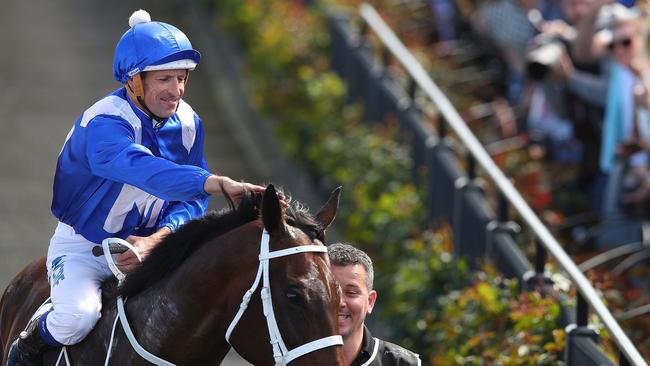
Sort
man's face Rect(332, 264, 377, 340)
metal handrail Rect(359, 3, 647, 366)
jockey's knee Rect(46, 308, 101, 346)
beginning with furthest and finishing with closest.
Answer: metal handrail Rect(359, 3, 647, 366) → jockey's knee Rect(46, 308, 101, 346) → man's face Rect(332, 264, 377, 340)

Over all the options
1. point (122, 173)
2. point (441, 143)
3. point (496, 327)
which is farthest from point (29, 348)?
point (441, 143)

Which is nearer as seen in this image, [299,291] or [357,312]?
[299,291]

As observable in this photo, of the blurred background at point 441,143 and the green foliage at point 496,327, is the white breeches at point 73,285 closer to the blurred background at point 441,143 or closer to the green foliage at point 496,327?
the blurred background at point 441,143

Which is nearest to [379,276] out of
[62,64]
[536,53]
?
[536,53]

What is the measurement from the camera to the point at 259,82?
13.5m

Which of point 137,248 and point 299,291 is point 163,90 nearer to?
point 137,248

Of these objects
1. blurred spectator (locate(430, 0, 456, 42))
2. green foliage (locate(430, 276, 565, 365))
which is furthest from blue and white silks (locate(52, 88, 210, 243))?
blurred spectator (locate(430, 0, 456, 42))

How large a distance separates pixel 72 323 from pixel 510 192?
352 cm

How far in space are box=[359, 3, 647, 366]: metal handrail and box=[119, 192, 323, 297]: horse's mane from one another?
1.73 metres

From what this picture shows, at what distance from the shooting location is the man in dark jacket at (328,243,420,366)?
4945mm

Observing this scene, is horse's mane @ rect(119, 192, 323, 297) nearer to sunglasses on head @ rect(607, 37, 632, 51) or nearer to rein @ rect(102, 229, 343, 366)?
rein @ rect(102, 229, 343, 366)

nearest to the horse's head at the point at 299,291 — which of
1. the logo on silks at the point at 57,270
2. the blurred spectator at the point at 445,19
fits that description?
the logo on silks at the point at 57,270

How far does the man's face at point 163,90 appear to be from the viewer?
16.7ft

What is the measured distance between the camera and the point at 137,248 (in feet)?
17.0
